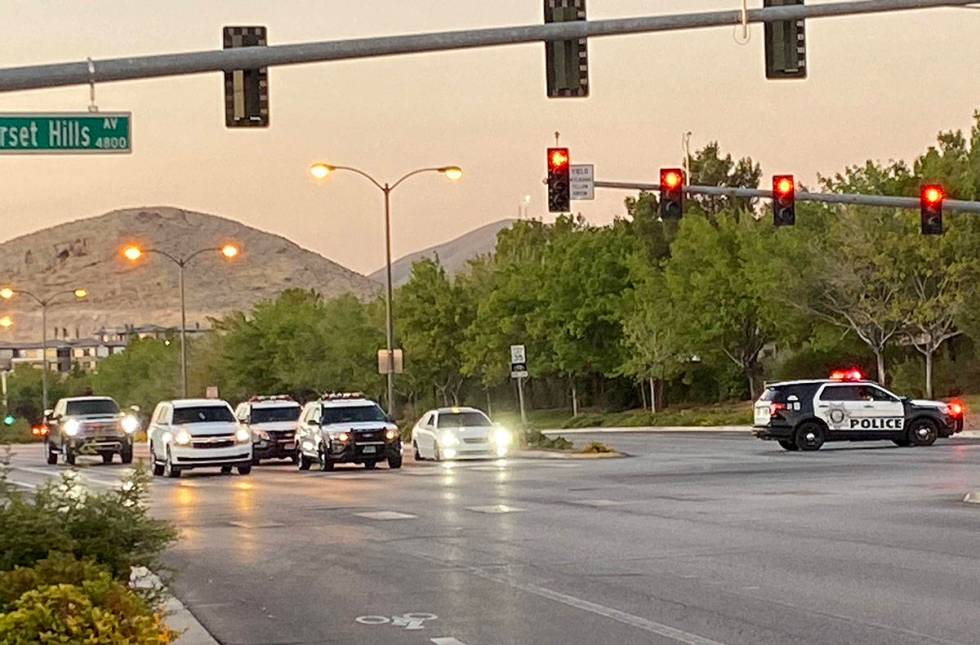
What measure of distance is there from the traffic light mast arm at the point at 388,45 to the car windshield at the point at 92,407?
123 ft

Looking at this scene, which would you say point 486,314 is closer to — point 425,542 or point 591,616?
point 425,542

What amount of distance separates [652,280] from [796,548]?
208 feet

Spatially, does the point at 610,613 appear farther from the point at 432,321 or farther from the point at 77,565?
the point at 432,321

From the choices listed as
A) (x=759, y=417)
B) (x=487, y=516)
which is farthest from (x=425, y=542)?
(x=759, y=417)

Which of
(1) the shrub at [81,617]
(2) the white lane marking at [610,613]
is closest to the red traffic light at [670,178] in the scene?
(2) the white lane marking at [610,613]

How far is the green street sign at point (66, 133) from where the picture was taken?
1803cm

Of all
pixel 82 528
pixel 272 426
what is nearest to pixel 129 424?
pixel 272 426

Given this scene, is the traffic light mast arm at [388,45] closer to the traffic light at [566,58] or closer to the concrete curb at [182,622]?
the traffic light at [566,58]

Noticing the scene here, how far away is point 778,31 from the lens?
2059 centimetres

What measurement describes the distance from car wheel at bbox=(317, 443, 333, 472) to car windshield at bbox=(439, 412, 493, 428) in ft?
13.6

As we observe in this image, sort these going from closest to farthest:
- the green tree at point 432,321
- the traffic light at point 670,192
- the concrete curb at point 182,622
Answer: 1. the concrete curb at point 182,622
2. the traffic light at point 670,192
3. the green tree at point 432,321

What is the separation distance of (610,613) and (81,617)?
559 centimetres

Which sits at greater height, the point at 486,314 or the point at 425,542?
the point at 486,314

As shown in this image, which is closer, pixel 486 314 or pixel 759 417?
pixel 759 417
